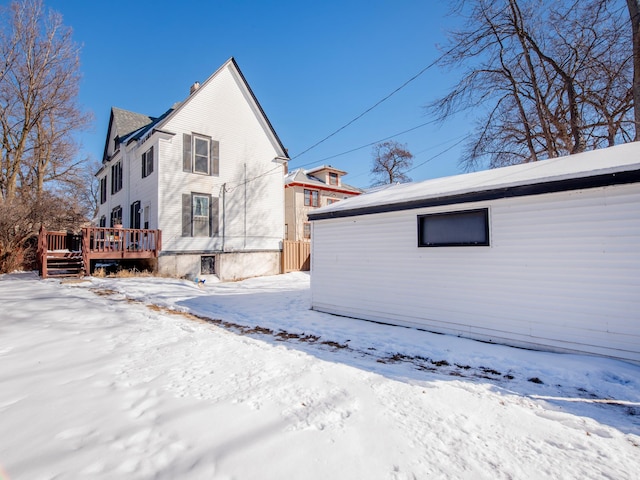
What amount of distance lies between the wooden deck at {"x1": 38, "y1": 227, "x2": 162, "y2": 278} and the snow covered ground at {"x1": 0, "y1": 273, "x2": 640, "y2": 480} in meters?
6.95

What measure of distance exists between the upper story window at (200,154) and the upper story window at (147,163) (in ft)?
4.61

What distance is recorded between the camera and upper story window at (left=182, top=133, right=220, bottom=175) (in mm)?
13641

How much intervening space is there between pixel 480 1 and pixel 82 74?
69.1 ft

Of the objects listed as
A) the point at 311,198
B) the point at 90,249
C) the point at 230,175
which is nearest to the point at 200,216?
the point at 230,175

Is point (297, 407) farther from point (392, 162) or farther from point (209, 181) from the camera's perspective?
point (392, 162)

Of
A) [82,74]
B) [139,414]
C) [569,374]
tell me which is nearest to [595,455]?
[569,374]

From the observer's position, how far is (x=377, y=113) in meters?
10.7

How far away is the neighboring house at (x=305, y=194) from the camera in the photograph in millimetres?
24969

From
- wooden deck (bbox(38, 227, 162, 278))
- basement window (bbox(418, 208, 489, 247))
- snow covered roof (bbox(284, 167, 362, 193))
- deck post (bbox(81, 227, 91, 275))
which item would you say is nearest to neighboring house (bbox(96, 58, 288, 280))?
wooden deck (bbox(38, 227, 162, 278))

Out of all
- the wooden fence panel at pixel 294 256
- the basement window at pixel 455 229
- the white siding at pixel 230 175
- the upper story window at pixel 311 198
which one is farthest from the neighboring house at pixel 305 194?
the basement window at pixel 455 229

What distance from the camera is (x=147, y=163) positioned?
13.9 meters

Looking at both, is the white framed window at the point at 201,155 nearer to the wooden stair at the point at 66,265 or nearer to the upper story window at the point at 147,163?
the upper story window at the point at 147,163

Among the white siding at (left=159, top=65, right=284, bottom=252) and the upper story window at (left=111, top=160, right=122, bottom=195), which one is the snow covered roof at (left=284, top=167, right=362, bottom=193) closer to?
the white siding at (left=159, top=65, right=284, bottom=252)

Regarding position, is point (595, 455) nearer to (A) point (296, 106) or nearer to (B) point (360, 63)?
(B) point (360, 63)
